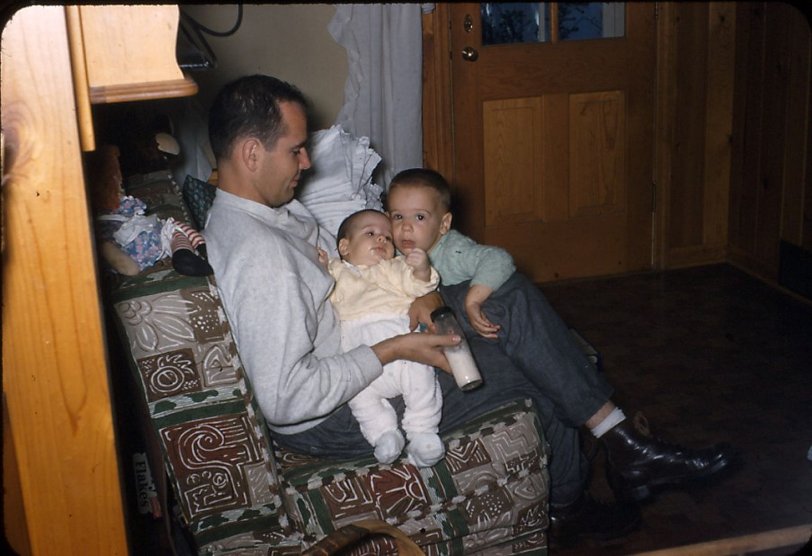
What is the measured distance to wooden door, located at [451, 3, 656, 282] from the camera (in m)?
3.61

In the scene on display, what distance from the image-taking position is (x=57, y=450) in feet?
4.12

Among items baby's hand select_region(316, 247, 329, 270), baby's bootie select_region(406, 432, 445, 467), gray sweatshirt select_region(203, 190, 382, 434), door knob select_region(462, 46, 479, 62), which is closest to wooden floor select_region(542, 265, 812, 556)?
baby's bootie select_region(406, 432, 445, 467)

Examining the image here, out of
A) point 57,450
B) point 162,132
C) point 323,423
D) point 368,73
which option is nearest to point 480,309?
point 323,423

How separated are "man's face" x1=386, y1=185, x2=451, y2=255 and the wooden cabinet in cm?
84

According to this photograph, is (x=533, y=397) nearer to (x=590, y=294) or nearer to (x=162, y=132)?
(x=162, y=132)

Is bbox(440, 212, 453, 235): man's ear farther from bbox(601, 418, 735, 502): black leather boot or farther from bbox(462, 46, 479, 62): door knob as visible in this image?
bbox(462, 46, 479, 62): door knob

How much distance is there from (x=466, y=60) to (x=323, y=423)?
2.08m

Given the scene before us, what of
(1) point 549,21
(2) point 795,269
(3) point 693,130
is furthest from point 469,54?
(2) point 795,269

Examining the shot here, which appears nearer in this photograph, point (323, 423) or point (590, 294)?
Result: point (323, 423)

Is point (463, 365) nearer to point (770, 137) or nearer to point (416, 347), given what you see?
point (416, 347)

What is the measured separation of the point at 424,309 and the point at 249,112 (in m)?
0.52

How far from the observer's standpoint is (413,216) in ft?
6.87

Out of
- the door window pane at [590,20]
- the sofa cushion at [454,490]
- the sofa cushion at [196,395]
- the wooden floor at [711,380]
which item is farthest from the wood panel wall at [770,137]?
the sofa cushion at [196,395]

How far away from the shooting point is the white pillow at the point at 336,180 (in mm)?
2486
